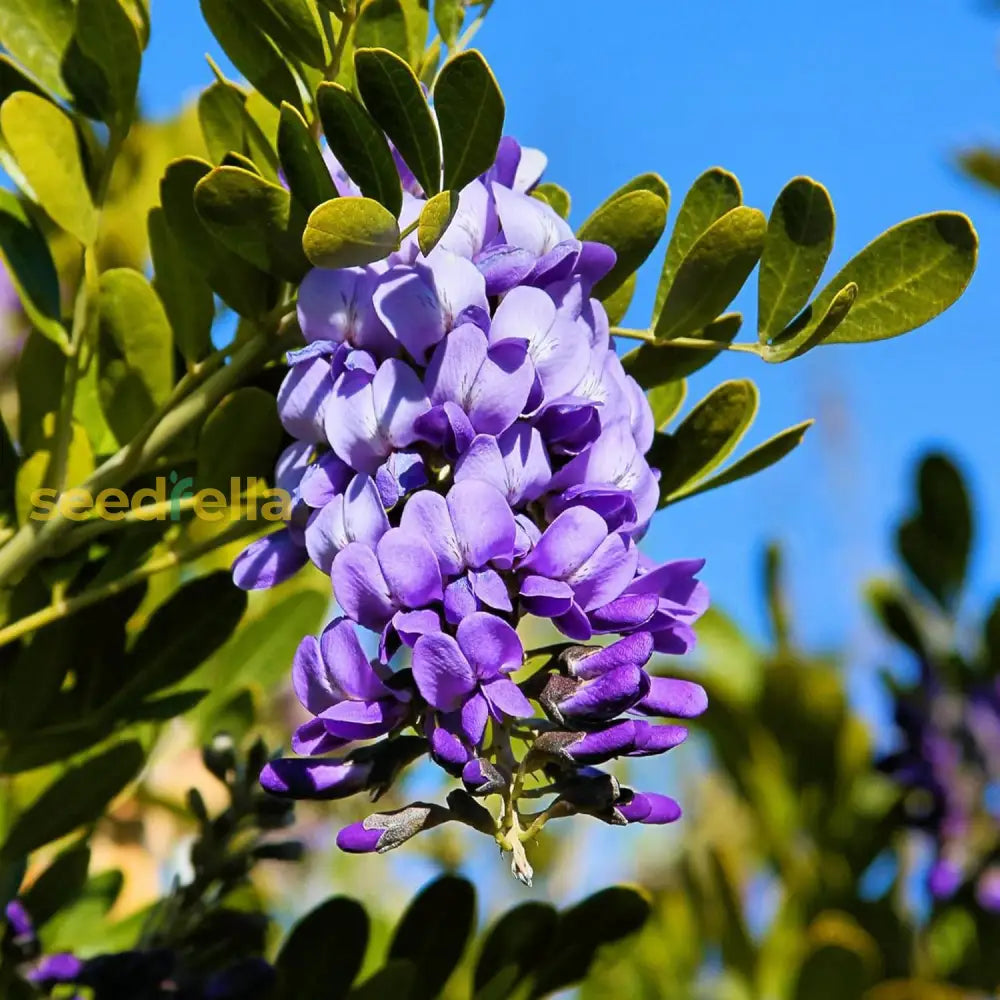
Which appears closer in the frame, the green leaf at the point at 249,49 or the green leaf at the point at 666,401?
the green leaf at the point at 249,49

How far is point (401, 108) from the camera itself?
31.6 inches

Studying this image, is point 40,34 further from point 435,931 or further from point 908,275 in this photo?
point 435,931

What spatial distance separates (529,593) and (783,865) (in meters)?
1.37

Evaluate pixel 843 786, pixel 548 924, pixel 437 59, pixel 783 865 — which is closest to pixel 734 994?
pixel 783 865

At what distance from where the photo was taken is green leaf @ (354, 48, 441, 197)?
78 cm

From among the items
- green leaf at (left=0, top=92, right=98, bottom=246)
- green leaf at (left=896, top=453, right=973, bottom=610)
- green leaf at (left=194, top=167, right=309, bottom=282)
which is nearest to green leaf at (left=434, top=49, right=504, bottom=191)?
green leaf at (left=194, top=167, right=309, bottom=282)

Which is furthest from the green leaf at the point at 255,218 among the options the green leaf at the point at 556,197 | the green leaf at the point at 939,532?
the green leaf at the point at 939,532

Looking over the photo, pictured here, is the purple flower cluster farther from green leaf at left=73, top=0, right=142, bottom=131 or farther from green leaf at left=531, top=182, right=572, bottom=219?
green leaf at left=73, top=0, right=142, bottom=131

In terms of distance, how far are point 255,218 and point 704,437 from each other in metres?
0.37

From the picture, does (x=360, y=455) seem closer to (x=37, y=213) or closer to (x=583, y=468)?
(x=583, y=468)

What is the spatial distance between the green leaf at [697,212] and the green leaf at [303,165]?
25cm

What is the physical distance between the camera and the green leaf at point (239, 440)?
0.91m

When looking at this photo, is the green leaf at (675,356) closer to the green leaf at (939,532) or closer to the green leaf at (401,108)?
the green leaf at (401,108)

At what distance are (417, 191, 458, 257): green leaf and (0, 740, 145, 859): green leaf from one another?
0.53m
